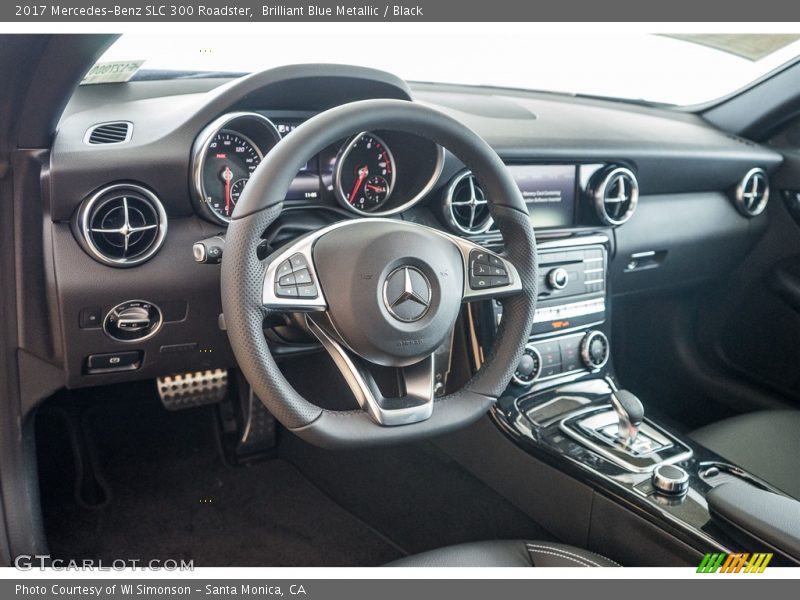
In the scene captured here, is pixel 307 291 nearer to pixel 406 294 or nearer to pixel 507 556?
pixel 406 294

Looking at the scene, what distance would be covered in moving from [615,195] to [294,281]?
3.62 ft

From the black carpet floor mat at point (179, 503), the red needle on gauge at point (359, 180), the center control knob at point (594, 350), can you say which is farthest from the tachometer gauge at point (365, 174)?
the black carpet floor mat at point (179, 503)

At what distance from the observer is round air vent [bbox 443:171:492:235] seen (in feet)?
5.33

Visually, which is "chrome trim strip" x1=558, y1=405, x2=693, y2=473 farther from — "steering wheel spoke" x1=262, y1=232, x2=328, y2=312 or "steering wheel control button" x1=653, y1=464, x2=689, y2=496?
"steering wheel spoke" x1=262, y1=232, x2=328, y2=312

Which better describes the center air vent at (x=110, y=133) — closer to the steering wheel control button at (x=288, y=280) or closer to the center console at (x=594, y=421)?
the steering wheel control button at (x=288, y=280)

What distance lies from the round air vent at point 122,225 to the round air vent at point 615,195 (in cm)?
110

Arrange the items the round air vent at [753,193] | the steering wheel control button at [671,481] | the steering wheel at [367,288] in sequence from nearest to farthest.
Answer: the steering wheel at [367,288], the steering wheel control button at [671,481], the round air vent at [753,193]

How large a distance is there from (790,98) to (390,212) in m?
1.53

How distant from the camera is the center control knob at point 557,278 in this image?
1781mm

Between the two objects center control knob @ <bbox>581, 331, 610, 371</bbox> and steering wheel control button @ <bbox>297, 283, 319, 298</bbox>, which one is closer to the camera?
steering wheel control button @ <bbox>297, 283, 319, 298</bbox>

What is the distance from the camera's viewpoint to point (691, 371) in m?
2.53

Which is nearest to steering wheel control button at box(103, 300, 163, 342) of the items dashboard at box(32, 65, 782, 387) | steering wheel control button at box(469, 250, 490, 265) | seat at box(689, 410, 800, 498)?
dashboard at box(32, 65, 782, 387)

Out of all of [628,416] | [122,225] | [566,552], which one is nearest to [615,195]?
[628,416]

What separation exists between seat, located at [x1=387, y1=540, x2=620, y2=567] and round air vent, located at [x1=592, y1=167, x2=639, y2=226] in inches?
36.4
